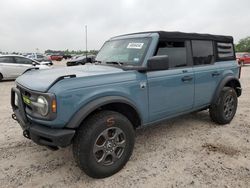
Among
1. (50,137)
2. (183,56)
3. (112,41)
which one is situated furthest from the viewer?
(112,41)

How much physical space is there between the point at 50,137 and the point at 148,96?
148 cm

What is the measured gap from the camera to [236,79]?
16.3ft

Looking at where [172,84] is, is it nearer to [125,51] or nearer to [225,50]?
[125,51]

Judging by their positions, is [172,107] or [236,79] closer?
[172,107]

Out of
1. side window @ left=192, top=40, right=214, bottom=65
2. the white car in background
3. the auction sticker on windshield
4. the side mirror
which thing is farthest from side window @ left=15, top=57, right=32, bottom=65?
the side mirror

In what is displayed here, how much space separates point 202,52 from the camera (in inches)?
173

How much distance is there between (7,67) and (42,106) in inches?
445

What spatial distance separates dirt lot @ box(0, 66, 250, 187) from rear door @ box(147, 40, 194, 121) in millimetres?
609

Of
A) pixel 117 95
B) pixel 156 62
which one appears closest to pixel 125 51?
pixel 156 62

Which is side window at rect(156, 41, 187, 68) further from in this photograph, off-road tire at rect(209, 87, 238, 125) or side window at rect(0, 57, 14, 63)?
side window at rect(0, 57, 14, 63)

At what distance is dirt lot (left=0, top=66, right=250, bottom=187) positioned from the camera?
287cm

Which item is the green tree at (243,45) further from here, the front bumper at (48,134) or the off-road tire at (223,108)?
the front bumper at (48,134)

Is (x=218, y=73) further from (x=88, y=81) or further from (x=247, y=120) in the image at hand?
(x=88, y=81)

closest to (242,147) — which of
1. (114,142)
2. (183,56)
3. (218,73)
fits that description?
(218,73)
